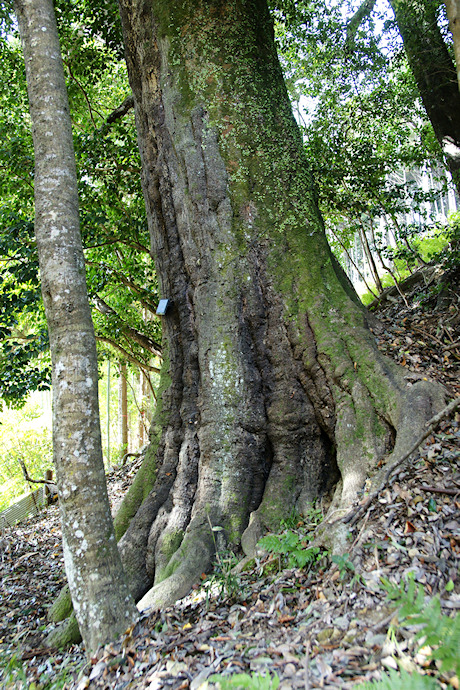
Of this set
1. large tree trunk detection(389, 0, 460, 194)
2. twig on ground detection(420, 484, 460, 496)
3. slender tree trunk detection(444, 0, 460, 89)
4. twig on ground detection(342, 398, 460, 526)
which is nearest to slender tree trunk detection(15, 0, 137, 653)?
twig on ground detection(342, 398, 460, 526)

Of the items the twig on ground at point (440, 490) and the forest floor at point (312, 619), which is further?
the twig on ground at point (440, 490)

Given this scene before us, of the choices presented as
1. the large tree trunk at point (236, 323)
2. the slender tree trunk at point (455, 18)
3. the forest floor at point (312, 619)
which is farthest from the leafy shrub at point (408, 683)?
the slender tree trunk at point (455, 18)

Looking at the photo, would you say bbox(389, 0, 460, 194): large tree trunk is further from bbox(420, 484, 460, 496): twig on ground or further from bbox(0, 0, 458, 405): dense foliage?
bbox(420, 484, 460, 496): twig on ground

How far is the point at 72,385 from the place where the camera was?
2.65 meters

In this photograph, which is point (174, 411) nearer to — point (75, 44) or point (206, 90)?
point (206, 90)

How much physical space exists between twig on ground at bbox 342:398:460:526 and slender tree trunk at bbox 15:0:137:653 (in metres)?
1.36

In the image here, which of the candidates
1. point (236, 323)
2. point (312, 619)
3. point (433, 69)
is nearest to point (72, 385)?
point (236, 323)

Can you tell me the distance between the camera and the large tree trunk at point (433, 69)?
5.84 m

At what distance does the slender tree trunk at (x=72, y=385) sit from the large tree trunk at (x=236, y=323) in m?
0.56

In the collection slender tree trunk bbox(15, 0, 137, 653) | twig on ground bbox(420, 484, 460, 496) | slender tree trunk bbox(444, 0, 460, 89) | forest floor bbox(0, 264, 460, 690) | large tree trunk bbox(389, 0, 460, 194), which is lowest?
forest floor bbox(0, 264, 460, 690)

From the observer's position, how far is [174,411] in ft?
13.8

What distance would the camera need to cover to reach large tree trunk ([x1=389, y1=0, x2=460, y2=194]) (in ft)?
19.2

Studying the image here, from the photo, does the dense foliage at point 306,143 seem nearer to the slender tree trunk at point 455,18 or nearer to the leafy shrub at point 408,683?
the slender tree trunk at point 455,18

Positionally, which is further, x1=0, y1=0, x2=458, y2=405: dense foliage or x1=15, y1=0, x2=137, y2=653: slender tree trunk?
x1=0, y1=0, x2=458, y2=405: dense foliage
